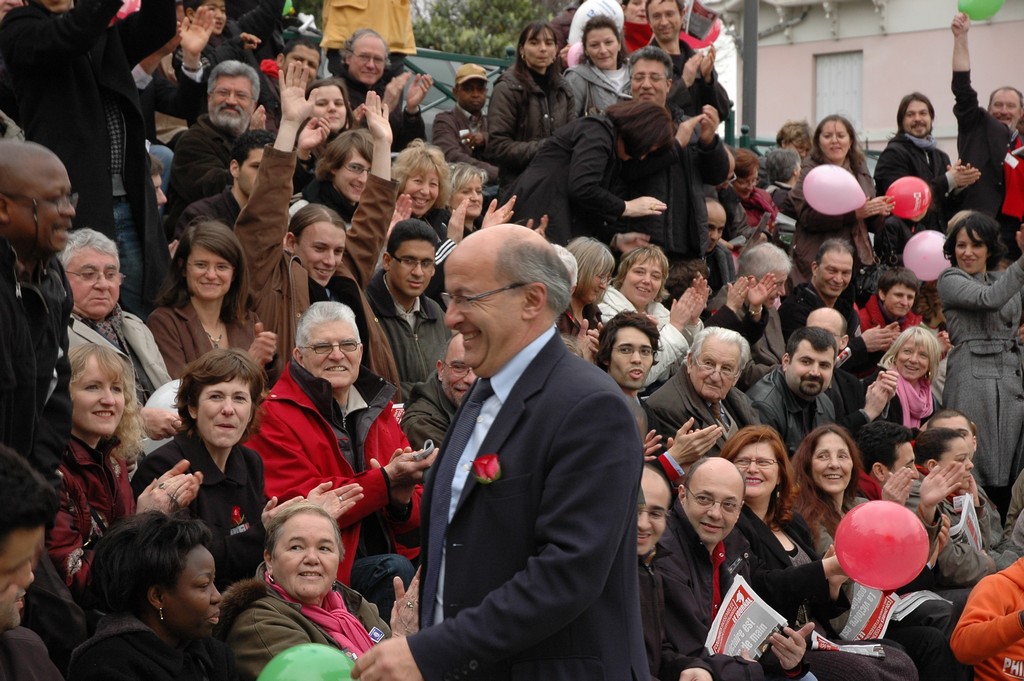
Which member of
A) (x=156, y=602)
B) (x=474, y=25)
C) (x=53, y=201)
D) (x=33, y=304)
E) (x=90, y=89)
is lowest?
(x=156, y=602)

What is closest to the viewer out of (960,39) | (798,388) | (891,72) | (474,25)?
(798,388)

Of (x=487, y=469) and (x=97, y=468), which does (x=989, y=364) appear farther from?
(x=487, y=469)

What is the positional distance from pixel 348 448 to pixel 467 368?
0.71 meters

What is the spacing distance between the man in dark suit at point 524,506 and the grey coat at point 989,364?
264 inches

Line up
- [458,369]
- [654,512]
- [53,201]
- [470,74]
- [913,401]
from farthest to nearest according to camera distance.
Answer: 1. [470,74]
2. [913,401]
3. [458,369]
4. [654,512]
5. [53,201]

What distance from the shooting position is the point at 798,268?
11.0 meters

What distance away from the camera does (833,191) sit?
10.9m

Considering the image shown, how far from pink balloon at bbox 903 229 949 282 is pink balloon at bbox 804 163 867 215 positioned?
0.63m

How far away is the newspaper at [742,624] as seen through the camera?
581 cm

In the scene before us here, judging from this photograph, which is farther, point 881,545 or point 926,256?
point 926,256

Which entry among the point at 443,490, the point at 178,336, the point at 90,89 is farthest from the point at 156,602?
the point at 90,89

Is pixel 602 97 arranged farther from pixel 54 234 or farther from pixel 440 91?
pixel 54 234

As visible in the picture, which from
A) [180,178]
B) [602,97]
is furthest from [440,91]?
[180,178]

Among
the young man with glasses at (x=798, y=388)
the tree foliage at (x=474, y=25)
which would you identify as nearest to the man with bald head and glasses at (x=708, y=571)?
the young man with glasses at (x=798, y=388)
